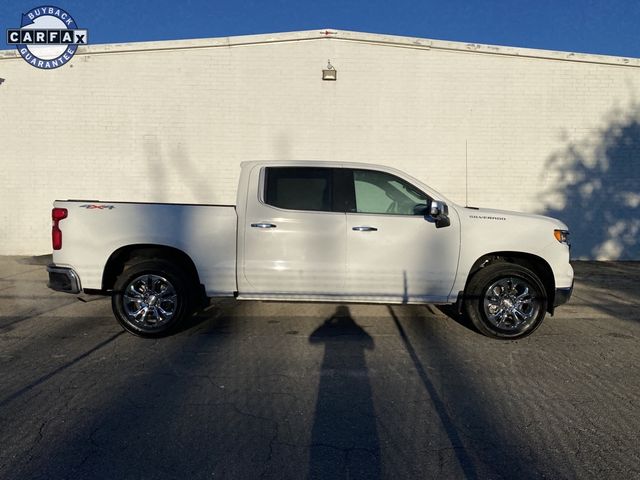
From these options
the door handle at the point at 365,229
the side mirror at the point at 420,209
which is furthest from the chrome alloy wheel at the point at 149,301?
the side mirror at the point at 420,209

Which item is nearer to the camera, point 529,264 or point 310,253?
point 310,253

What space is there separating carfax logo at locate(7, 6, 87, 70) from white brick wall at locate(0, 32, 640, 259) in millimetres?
242

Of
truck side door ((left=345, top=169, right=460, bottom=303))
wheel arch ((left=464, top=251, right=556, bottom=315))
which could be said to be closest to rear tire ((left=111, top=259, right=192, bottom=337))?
truck side door ((left=345, top=169, right=460, bottom=303))

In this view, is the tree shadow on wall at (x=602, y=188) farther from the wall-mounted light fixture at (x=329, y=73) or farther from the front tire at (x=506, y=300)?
the front tire at (x=506, y=300)

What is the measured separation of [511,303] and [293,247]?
2.63 meters

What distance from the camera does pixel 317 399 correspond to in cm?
388

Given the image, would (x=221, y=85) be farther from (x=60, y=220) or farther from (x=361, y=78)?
(x=60, y=220)

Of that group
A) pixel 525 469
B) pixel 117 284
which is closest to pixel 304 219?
pixel 117 284

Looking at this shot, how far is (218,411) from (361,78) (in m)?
8.98

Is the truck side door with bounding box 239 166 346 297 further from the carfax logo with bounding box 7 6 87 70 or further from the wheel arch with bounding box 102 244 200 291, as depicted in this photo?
the carfax logo with bounding box 7 6 87 70

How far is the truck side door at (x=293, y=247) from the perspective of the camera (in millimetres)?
5414

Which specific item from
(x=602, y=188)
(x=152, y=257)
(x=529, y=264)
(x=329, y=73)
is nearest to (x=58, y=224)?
(x=152, y=257)

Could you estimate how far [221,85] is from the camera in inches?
428

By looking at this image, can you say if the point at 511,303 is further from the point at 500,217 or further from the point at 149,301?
the point at 149,301
